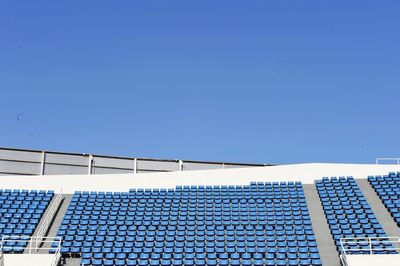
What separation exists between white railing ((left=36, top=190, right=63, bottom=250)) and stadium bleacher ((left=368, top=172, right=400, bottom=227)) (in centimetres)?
1541

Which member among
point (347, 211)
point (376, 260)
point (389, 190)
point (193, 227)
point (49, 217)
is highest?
point (389, 190)

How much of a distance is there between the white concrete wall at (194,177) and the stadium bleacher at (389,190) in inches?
39.9

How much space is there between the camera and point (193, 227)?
2306 centimetres

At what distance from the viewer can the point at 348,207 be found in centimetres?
2425

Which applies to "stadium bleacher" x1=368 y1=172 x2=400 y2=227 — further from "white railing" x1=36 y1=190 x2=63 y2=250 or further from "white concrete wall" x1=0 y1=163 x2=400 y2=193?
"white railing" x1=36 y1=190 x2=63 y2=250

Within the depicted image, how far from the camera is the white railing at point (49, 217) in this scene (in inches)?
866

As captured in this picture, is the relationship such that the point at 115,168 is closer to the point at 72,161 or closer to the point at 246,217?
the point at 72,161

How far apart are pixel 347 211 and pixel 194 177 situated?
29.6 feet

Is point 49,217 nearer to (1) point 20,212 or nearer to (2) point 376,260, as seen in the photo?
(1) point 20,212

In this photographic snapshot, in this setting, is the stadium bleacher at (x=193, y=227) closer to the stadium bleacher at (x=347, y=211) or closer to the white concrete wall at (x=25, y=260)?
the stadium bleacher at (x=347, y=211)

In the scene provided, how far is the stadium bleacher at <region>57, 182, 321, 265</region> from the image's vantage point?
797 inches

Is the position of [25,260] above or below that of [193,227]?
below

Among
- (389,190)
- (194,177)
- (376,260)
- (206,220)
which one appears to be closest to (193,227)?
(206,220)

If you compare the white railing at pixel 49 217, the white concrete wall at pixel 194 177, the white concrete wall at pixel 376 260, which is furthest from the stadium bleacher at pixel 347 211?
the white railing at pixel 49 217
